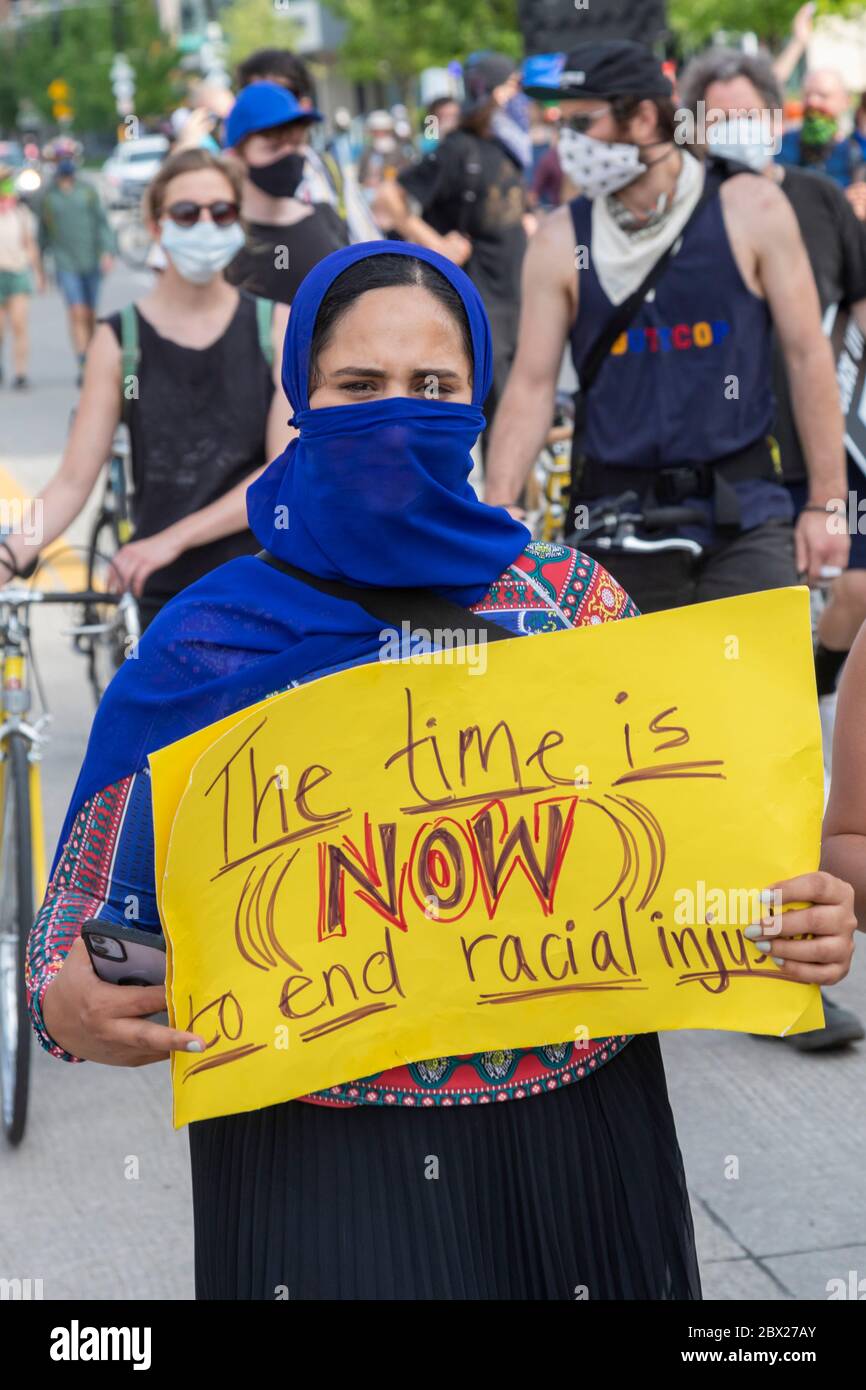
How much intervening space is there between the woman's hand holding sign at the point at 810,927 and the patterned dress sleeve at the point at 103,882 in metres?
0.65

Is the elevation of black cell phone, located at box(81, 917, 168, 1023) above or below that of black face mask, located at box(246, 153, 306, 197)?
below

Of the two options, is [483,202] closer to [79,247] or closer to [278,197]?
[278,197]

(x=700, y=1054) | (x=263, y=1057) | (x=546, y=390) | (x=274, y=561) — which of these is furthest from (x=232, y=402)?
(x=263, y=1057)

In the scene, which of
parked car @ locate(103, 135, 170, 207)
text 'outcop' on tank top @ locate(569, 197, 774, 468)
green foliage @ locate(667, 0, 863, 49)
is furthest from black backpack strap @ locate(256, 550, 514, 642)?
parked car @ locate(103, 135, 170, 207)

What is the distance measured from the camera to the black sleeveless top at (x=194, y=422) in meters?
4.85

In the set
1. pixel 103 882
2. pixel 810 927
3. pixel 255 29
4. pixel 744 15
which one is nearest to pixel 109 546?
pixel 103 882

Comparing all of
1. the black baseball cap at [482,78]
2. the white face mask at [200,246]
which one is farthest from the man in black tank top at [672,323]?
the black baseball cap at [482,78]

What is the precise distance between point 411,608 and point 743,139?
15.9 ft

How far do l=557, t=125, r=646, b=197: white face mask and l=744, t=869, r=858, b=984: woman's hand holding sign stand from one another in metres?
2.93

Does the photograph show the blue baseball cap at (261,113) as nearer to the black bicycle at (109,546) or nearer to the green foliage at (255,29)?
the black bicycle at (109,546)

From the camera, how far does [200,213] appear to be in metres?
5.12

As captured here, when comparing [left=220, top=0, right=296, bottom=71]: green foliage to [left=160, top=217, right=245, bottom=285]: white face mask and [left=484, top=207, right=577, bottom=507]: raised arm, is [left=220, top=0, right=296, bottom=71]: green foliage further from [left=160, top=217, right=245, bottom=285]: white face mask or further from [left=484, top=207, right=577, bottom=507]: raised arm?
[left=484, top=207, right=577, bottom=507]: raised arm

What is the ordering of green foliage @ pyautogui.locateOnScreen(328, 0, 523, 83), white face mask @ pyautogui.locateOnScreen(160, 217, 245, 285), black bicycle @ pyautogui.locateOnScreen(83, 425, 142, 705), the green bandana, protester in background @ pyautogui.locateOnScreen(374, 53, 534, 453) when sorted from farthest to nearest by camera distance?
green foliage @ pyautogui.locateOnScreen(328, 0, 523, 83), the green bandana, protester in background @ pyautogui.locateOnScreen(374, 53, 534, 453), black bicycle @ pyautogui.locateOnScreen(83, 425, 142, 705), white face mask @ pyautogui.locateOnScreen(160, 217, 245, 285)

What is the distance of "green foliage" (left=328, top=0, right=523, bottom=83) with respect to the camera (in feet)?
142
